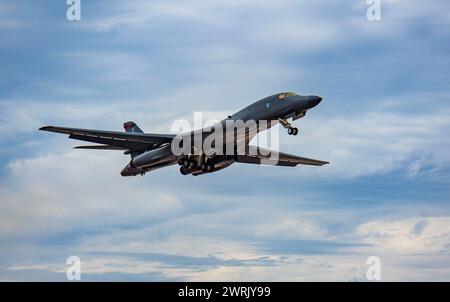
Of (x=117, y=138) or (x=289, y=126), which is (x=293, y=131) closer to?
(x=289, y=126)

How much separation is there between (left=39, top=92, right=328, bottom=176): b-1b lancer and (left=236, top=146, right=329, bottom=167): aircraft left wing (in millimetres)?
117

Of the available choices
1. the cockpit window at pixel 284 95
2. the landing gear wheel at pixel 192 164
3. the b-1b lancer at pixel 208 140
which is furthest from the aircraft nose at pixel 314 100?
the landing gear wheel at pixel 192 164

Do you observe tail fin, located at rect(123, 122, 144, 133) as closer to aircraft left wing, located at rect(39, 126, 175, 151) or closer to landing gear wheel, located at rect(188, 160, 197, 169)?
aircraft left wing, located at rect(39, 126, 175, 151)

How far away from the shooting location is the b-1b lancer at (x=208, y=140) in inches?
2365

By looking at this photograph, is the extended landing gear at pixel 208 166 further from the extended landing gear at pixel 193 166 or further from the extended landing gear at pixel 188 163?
the extended landing gear at pixel 188 163

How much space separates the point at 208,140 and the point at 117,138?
844cm

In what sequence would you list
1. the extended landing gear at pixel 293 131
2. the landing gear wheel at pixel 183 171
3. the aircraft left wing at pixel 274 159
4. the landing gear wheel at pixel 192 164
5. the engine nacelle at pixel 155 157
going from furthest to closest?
1. the aircraft left wing at pixel 274 159
2. the landing gear wheel at pixel 183 171
3. the landing gear wheel at pixel 192 164
4. the engine nacelle at pixel 155 157
5. the extended landing gear at pixel 293 131

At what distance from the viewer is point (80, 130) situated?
6331 cm

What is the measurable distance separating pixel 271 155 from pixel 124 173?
14.6 meters

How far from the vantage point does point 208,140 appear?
64438 mm

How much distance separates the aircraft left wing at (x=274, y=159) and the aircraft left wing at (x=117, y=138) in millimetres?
9165

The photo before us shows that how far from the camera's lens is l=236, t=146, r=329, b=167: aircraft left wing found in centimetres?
7224

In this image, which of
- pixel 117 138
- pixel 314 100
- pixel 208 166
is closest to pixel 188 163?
pixel 208 166
